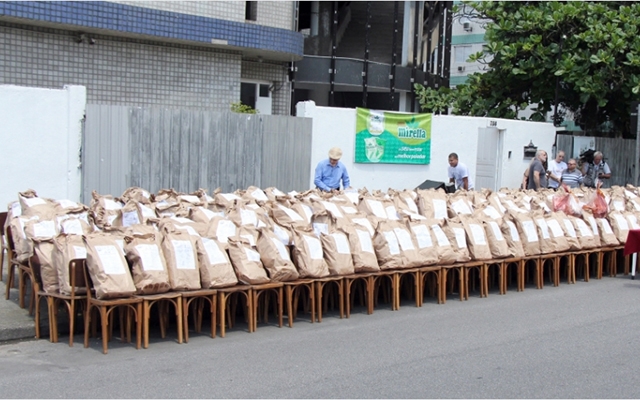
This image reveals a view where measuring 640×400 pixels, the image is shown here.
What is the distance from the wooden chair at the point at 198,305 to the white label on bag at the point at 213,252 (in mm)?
307

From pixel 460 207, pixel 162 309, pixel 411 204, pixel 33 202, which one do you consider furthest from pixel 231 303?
pixel 460 207

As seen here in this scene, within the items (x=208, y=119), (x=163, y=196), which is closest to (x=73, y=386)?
(x=163, y=196)

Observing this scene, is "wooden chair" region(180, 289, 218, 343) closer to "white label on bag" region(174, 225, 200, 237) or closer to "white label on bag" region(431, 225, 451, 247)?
"white label on bag" region(174, 225, 200, 237)

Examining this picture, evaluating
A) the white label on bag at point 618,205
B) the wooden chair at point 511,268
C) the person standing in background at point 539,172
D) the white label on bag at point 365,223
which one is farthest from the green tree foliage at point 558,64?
the white label on bag at point 365,223

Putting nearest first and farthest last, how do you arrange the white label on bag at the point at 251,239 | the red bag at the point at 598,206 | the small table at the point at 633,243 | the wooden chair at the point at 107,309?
the wooden chair at the point at 107,309 < the white label on bag at the point at 251,239 < the small table at the point at 633,243 < the red bag at the point at 598,206

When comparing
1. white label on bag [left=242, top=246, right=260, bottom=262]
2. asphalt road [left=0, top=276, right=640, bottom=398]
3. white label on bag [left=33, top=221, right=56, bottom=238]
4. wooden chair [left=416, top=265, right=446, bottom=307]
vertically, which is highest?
white label on bag [left=33, top=221, right=56, bottom=238]

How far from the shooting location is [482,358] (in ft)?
25.2

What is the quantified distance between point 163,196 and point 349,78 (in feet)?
41.0

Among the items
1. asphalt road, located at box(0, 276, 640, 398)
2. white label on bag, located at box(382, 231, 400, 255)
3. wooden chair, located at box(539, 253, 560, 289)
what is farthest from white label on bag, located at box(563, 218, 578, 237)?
white label on bag, located at box(382, 231, 400, 255)

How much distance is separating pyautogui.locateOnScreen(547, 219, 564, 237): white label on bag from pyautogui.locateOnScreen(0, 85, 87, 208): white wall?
772 cm

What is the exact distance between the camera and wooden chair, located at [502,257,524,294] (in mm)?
11359

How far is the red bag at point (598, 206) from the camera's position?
1327 centimetres

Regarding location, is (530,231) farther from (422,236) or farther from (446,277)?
(422,236)

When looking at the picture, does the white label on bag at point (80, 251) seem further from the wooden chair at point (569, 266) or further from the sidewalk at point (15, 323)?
the wooden chair at point (569, 266)
